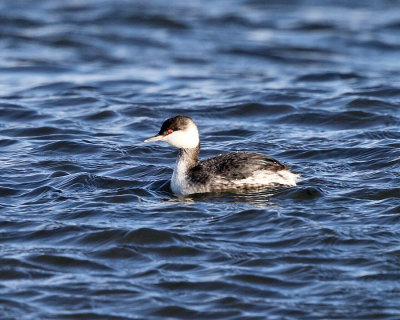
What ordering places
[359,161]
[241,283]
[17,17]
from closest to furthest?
[241,283] < [359,161] < [17,17]

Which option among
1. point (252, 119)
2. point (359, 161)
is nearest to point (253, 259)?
point (359, 161)

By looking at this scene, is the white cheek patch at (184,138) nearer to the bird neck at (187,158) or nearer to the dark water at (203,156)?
the bird neck at (187,158)

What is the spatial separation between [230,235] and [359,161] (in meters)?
3.78

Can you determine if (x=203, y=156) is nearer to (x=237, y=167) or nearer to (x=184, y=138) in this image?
(x=184, y=138)

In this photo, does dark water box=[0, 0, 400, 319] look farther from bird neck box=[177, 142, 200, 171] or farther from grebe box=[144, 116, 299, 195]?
bird neck box=[177, 142, 200, 171]

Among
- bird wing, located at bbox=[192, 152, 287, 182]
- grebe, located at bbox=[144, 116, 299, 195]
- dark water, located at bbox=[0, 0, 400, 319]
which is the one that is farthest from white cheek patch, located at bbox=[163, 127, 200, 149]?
dark water, located at bbox=[0, 0, 400, 319]

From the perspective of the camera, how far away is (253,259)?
8469mm

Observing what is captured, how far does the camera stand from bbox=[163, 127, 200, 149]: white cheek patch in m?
10.9

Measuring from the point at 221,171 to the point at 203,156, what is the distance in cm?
242

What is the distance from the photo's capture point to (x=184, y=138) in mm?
10984

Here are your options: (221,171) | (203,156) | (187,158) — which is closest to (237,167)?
(221,171)

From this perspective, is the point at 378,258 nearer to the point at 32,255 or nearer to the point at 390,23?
the point at 32,255

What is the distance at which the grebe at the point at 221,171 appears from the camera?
10617mm

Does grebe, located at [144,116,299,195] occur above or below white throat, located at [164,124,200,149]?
below
